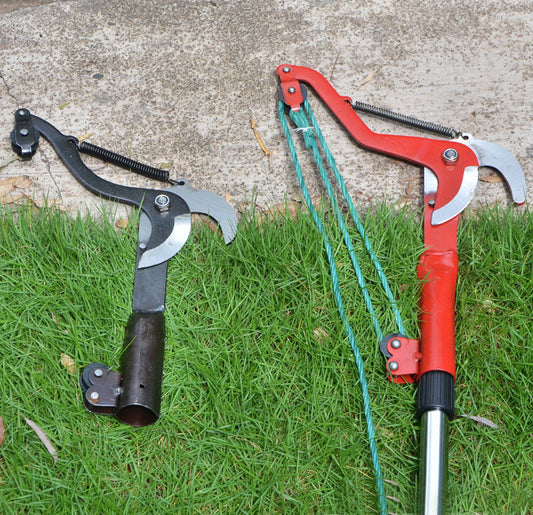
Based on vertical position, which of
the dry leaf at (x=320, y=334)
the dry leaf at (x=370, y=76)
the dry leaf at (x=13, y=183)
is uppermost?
the dry leaf at (x=370, y=76)

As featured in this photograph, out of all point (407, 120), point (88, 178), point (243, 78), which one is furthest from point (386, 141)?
point (88, 178)

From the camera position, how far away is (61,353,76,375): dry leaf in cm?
211

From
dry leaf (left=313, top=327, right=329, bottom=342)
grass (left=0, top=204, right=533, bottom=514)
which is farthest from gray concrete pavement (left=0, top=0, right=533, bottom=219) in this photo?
dry leaf (left=313, top=327, right=329, bottom=342)

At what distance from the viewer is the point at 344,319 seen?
7.18 ft

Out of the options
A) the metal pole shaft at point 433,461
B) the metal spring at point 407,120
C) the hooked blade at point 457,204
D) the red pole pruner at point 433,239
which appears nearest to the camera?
the metal pole shaft at point 433,461

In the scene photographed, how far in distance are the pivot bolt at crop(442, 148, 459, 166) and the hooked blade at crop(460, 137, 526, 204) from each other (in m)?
0.14

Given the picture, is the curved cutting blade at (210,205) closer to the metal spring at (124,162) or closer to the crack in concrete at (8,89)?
the metal spring at (124,162)

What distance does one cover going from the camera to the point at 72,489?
1.91 meters

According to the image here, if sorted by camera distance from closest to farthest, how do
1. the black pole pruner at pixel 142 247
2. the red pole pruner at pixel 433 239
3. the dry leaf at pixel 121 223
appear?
the red pole pruner at pixel 433 239, the black pole pruner at pixel 142 247, the dry leaf at pixel 121 223

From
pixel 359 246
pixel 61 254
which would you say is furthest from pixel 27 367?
pixel 359 246

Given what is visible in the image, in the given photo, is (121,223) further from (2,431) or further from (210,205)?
(2,431)

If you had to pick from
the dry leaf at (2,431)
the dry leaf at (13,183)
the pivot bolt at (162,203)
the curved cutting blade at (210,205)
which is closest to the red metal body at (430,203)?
the curved cutting blade at (210,205)

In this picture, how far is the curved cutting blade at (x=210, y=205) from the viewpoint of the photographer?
94.7 inches

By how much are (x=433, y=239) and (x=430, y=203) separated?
0.16 metres
